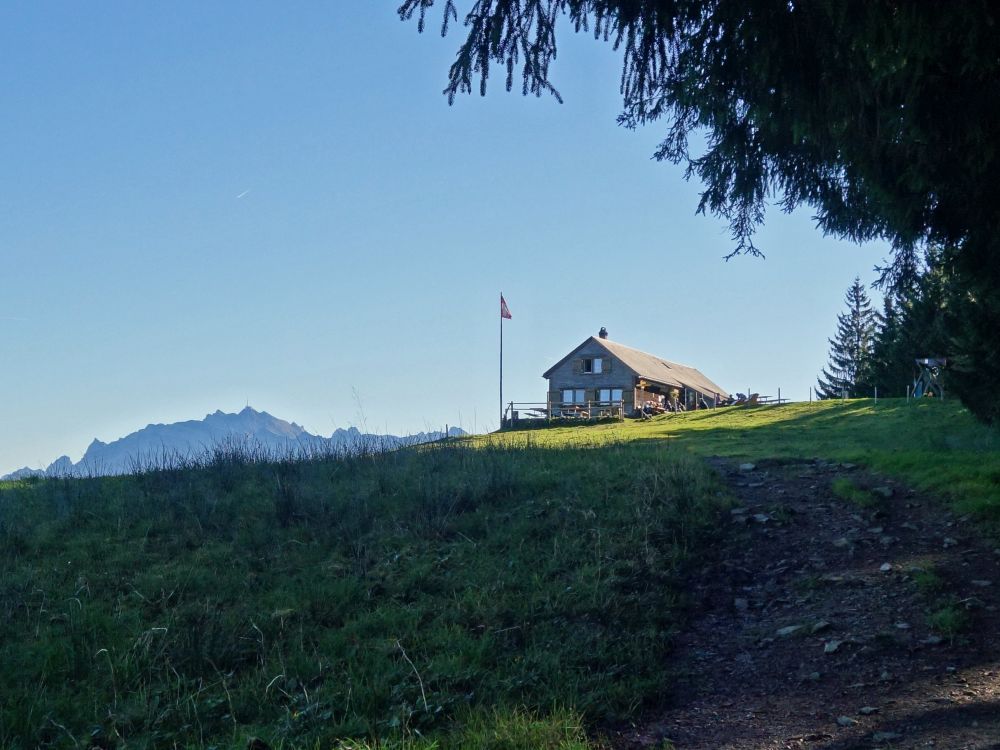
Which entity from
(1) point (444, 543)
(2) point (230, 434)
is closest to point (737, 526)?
(1) point (444, 543)

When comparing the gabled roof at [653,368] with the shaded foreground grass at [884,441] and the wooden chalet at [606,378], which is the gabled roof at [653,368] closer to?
the wooden chalet at [606,378]

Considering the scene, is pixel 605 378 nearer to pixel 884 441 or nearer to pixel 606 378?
pixel 606 378

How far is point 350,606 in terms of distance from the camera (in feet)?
24.3

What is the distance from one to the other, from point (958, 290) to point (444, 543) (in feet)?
23.1

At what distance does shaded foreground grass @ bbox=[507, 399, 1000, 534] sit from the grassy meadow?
0.11 metres

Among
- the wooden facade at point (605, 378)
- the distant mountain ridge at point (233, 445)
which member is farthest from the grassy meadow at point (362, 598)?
the wooden facade at point (605, 378)

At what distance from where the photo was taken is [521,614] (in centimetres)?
707

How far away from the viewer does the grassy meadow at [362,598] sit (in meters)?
5.66

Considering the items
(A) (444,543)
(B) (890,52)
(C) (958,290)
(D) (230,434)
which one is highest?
(B) (890,52)

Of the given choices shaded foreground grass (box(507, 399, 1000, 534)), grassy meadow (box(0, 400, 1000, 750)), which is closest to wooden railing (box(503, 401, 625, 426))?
shaded foreground grass (box(507, 399, 1000, 534))

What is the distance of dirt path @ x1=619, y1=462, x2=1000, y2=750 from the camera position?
17.4ft

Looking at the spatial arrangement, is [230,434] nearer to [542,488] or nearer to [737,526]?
[542,488]

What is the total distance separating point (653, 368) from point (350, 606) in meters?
59.7

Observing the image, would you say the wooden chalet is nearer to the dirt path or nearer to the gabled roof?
the gabled roof
